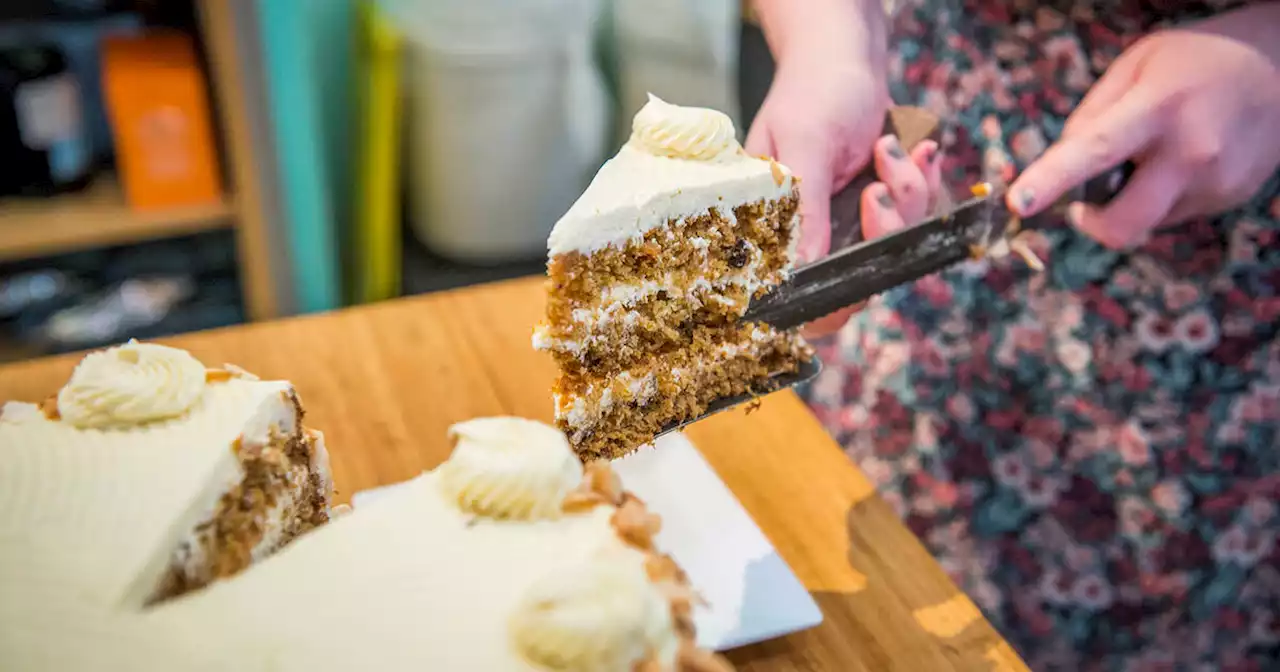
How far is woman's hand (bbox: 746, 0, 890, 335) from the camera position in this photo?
3.54 feet

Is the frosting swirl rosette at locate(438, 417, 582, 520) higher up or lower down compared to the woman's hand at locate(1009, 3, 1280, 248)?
lower down

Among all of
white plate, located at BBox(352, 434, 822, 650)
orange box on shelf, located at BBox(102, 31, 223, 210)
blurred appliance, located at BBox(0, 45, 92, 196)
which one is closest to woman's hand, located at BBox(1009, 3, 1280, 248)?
white plate, located at BBox(352, 434, 822, 650)

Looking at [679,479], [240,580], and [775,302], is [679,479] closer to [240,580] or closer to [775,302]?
[775,302]

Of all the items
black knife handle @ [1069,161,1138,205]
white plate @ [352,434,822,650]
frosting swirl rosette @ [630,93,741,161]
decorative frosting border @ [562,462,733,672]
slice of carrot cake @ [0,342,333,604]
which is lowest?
white plate @ [352,434,822,650]

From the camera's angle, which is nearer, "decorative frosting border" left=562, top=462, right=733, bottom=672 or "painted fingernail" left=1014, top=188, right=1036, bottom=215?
"decorative frosting border" left=562, top=462, right=733, bottom=672

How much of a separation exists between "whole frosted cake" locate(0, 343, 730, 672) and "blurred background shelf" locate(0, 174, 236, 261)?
1.30 m

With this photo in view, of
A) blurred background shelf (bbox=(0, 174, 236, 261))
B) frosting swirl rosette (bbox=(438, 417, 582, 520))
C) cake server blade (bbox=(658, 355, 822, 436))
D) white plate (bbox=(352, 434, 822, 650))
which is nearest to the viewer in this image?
frosting swirl rosette (bbox=(438, 417, 582, 520))

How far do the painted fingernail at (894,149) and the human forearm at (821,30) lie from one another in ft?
0.35

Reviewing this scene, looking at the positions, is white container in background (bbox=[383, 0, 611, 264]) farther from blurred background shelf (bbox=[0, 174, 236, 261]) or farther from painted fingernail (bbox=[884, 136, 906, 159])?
blurred background shelf (bbox=[0, 174, 236, 261])

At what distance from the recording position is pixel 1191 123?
4.08 feet

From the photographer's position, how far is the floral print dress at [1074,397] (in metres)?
1.37

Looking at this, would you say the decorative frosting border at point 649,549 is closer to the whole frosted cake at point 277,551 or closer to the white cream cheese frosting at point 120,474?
the whole frosted cake at point 277,551

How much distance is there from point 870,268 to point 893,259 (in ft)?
0.13

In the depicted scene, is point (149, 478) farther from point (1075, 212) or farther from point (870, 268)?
point (1075, 212)
